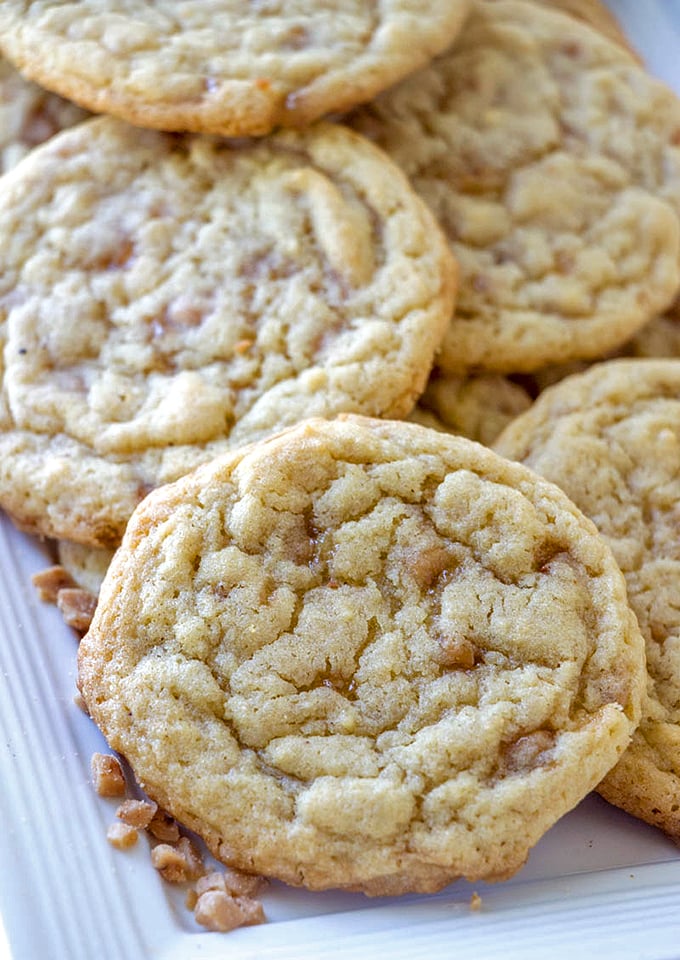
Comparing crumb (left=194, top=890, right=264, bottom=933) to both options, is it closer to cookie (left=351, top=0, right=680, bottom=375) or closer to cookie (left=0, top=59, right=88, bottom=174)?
cookie (left=351, top=0, right=680, bottom=375)

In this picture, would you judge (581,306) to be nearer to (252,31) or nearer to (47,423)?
(252,31)

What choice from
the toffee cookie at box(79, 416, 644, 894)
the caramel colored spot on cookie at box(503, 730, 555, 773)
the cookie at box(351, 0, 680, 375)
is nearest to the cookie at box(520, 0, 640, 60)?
the cookie at box(351, 0, 680, 375)

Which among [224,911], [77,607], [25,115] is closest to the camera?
[224,911]

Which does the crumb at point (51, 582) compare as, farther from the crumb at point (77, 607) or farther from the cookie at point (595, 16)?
the cookie at point (595, 16)

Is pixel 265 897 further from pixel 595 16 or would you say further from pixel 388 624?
pixel 595 16

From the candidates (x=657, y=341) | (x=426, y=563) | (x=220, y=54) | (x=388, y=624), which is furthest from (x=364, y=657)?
(x=220, y=54)

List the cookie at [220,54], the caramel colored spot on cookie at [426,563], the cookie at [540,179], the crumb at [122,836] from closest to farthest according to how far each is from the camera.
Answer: the crumb at [122,836], the caramel colored spot on cookie at [426,563], the cookie at [220,54], the cookie at [540,179]

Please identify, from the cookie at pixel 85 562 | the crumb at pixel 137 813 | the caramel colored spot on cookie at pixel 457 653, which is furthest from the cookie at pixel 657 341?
the crumb at pixel 137 813
